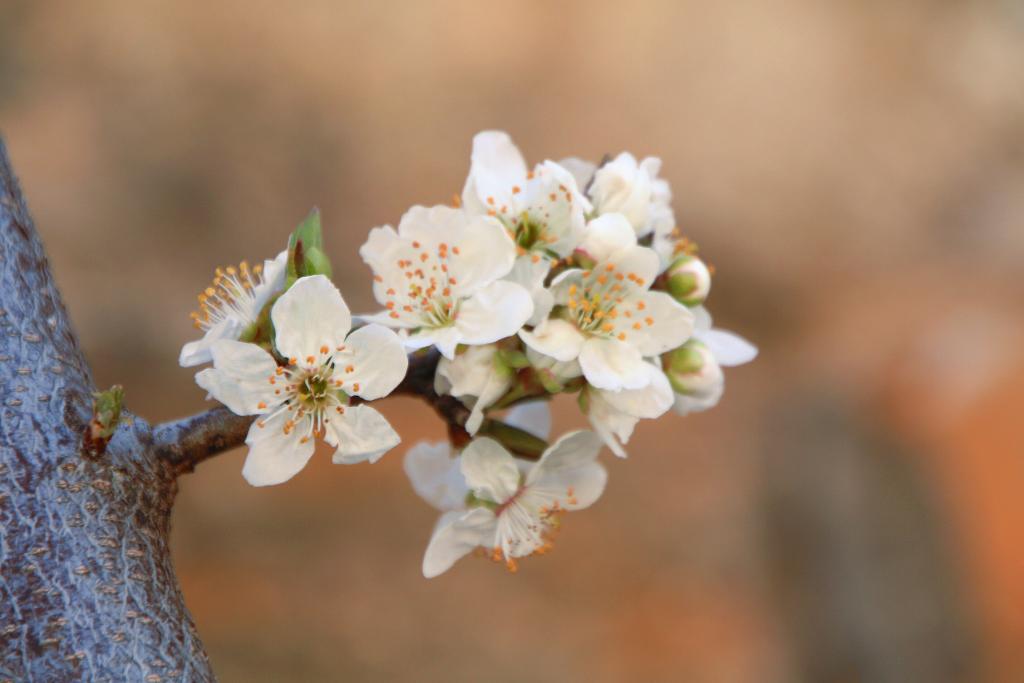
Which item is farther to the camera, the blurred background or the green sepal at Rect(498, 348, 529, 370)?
the blurred background

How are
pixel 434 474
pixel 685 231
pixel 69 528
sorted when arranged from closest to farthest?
pixel 69 528 < pixel 434 474 < pixel 685 231

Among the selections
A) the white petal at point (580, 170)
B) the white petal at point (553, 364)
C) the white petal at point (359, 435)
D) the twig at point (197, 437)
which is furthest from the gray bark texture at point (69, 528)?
the white petal at point (580, 170)

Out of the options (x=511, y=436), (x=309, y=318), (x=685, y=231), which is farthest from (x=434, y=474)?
(x=685, y=231)

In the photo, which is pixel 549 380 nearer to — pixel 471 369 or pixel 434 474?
pixel 471 369

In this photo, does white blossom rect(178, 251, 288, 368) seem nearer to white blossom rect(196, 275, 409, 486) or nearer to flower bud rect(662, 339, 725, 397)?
white blossom rect(196, 275, 409, 486)

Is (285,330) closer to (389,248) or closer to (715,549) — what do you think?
(389,248)

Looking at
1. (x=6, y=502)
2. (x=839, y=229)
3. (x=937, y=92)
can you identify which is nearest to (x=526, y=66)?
(x=839, y=229)

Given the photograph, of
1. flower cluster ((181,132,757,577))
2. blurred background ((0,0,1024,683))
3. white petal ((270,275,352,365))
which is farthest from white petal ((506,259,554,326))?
blurred background ((0,0,1024,683))
